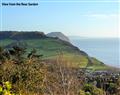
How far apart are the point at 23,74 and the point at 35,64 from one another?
1.45 meters

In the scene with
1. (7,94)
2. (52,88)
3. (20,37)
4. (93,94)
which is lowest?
(20,37)

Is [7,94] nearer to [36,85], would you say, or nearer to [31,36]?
[36,85]

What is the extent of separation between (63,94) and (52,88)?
158 cm

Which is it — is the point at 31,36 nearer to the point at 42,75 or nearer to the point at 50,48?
the point at 50,48

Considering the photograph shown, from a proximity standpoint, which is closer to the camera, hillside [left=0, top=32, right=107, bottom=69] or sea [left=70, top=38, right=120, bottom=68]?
sea [left=70, top=38, right=120, bottom=68]

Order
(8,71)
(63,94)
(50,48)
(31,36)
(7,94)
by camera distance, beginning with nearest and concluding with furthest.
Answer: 1. (7,94)
2. (63,94)
3. (8,71)
4. (50,48)
5. (31,36)

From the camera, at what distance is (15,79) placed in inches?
537

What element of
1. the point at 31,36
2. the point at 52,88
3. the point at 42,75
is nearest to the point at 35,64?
the point at 42,75

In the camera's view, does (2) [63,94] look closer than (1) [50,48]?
Yes

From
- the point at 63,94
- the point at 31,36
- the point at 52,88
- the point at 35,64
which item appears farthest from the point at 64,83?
the point at 31,36

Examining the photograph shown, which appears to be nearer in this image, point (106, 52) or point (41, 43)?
point (106, 52)

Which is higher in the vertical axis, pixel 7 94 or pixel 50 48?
pixel 7 94

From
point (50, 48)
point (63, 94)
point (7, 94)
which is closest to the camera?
point (7, 94)

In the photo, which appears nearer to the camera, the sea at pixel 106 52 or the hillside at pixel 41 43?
the sea at pixel 106 52
